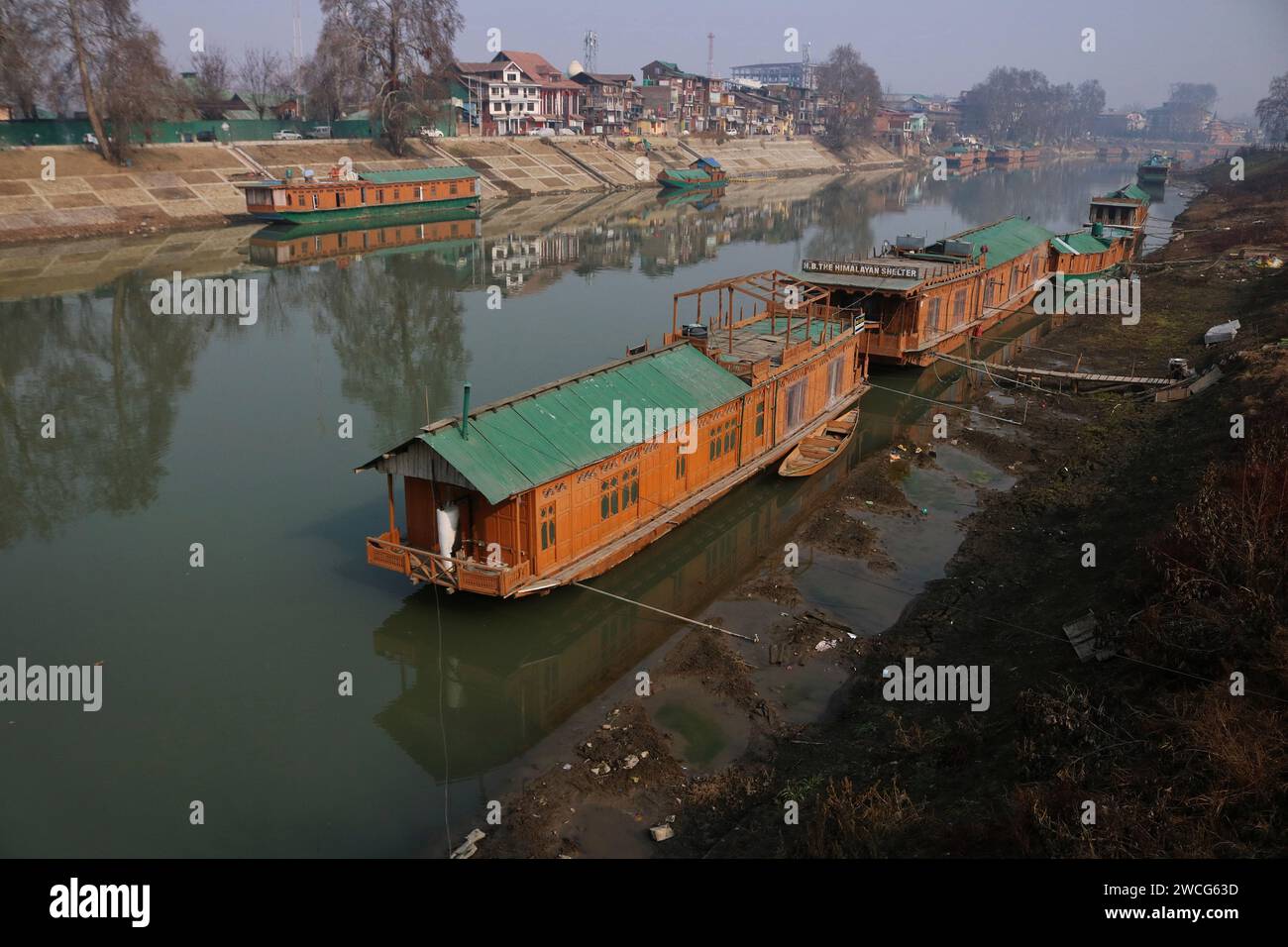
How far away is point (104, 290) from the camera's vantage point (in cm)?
4725

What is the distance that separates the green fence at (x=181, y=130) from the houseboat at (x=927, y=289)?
5867 cm

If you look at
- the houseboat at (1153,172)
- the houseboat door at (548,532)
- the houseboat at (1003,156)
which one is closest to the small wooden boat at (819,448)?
the houseboat door at (548,532)

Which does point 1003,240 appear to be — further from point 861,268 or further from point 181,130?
point 181,130

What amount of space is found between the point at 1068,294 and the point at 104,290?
4811 centimetres

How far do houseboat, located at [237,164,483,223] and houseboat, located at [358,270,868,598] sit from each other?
50.5m

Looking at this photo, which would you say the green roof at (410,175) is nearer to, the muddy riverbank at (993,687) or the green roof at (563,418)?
the green roof at (563,418)

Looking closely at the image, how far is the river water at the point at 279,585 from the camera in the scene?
14.4 metres

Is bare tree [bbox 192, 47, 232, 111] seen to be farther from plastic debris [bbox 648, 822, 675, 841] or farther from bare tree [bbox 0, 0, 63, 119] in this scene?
plastic debris [bbox 648, 822, 675, 841]

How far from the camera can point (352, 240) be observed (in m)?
66.2

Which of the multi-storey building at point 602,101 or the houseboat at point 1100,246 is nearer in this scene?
the houseboat at point 1100,246

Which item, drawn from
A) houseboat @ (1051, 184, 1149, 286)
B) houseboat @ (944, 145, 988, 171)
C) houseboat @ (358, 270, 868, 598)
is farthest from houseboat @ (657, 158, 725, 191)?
houseboat @ (358, 270, 868, 598)

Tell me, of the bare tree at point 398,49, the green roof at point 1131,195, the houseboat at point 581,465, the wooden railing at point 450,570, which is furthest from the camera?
the bare tree at point 398,49

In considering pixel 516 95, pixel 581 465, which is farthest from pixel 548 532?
pixel 516 95

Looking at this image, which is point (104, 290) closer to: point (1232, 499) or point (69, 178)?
point (69, 178)
